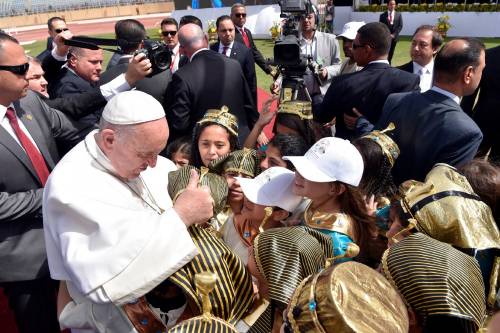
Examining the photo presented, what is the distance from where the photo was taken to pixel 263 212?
7.12 ft

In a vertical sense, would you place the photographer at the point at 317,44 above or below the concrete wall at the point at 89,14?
below

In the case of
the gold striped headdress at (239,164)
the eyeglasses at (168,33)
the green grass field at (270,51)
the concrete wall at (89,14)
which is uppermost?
the concrete wall at (89,14)

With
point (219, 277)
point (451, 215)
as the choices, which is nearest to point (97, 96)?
point (219, 277)

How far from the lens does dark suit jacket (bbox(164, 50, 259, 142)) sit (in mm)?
3967

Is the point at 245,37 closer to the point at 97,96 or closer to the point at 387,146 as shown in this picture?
the point at 97,96

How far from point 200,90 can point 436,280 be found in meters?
3.12

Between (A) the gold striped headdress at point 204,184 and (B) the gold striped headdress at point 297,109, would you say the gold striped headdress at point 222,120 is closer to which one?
(B) the gold striped headdress at point 297,109

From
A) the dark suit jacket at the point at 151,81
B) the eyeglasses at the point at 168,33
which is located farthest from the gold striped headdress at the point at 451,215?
the eyeglasses at the point at 168,33

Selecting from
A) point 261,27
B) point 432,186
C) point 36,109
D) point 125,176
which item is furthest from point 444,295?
point 261,27

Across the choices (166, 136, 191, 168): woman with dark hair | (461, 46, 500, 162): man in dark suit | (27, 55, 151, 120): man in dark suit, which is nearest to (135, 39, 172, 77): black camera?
(27, 55, 151, 120): man in dark suit

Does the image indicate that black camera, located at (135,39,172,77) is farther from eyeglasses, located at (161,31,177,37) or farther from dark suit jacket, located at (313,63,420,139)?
eyeglasses, located at (161,31,177,37)

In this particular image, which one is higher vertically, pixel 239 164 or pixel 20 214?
pixel 239 164

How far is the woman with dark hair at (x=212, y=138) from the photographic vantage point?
307 centimetres

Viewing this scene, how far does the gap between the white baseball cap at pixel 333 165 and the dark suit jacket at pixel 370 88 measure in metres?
1.60
